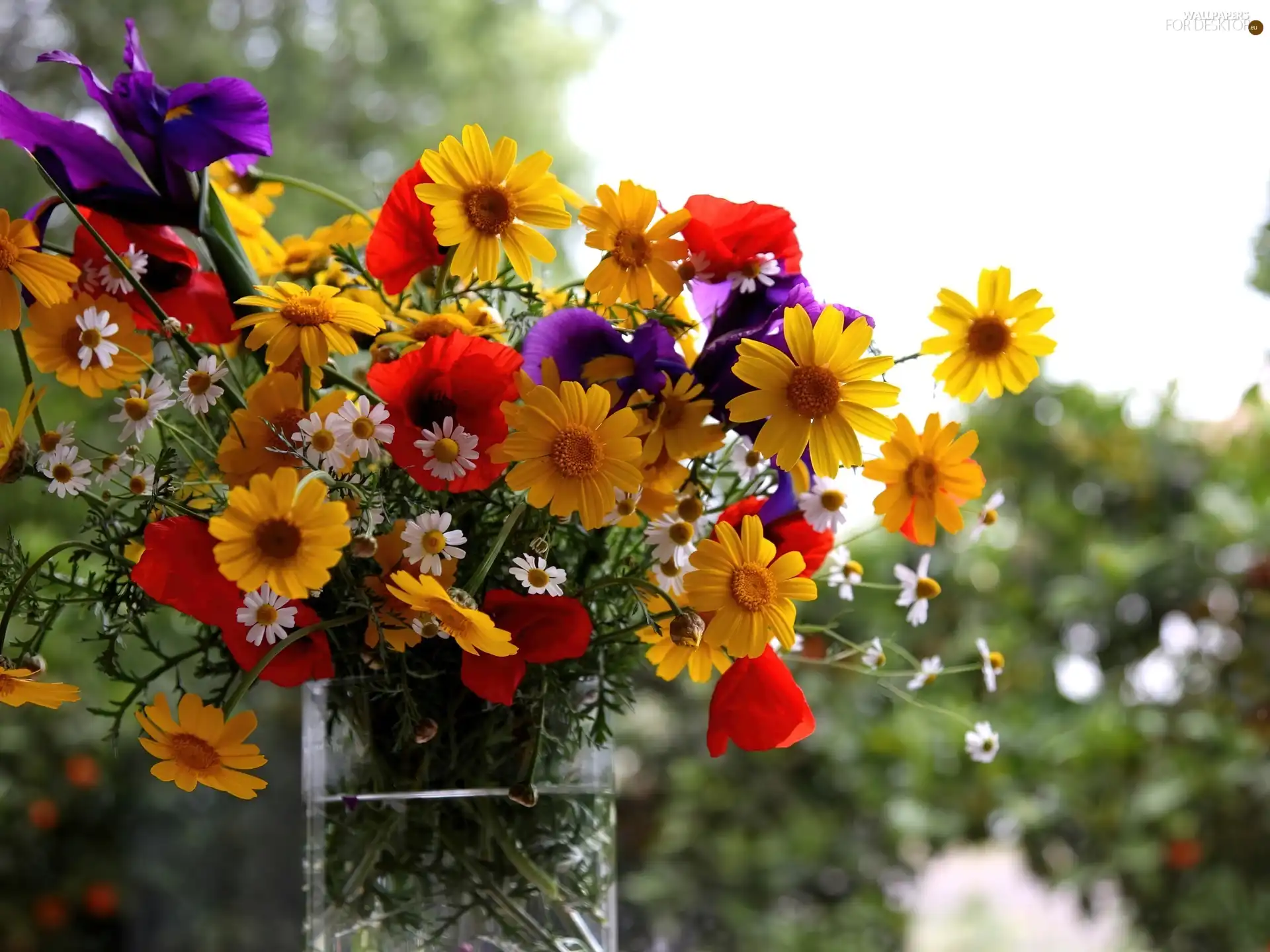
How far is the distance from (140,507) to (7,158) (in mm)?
1525

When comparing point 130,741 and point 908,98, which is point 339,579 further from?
point 130,741

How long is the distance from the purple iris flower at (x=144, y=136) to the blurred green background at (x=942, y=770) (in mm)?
753

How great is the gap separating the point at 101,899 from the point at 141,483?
1.37 meters

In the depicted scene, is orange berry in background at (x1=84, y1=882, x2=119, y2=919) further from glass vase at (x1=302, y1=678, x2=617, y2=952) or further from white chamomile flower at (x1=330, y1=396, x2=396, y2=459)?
white chamomile flower at (x1=330, y1=396, x2=396, y2=459)

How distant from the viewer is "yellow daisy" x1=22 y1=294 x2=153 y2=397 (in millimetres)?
480

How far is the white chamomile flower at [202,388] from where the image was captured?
17.2 inches

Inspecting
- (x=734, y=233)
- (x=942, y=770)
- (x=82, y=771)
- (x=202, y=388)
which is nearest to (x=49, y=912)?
(x=82, y=771)

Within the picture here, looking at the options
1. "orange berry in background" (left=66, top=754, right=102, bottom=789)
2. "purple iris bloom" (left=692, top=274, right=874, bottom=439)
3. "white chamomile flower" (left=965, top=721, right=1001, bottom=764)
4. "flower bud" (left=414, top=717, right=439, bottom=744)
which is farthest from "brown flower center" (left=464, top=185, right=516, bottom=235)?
"orange berry in background" (left=66, top=754, right=102, bottom=789)

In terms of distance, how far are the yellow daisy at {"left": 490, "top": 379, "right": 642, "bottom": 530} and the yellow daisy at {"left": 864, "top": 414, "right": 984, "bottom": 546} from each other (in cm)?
12

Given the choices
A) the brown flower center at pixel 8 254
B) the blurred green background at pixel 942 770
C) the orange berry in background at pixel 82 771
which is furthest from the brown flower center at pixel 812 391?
the orange berry in background at pixel 82 771

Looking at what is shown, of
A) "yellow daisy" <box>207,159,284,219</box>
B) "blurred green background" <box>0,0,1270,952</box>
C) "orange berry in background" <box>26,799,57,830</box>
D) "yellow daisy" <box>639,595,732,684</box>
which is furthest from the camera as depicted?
"orange berry in background" <box>26,799,57,830</box>

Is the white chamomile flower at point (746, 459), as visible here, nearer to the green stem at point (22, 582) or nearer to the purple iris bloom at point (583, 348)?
the purple iris bloom at point (583, 348)

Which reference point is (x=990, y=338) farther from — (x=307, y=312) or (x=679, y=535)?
(x=307, y=312)

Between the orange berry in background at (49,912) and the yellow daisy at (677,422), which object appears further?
the orange berry in background at (49,912)
